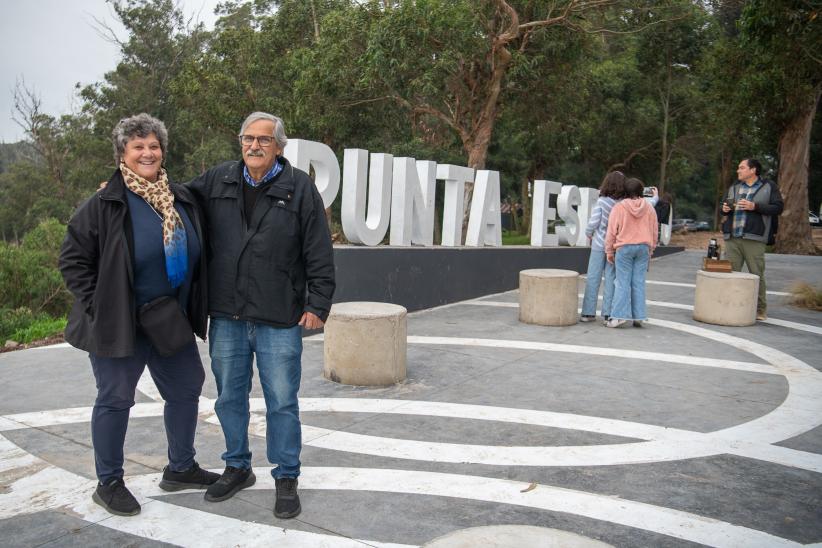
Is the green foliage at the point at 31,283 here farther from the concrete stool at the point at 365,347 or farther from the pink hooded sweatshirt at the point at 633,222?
the pink hooded sweatshirt at the point at 633,222

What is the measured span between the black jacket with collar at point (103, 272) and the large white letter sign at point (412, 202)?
6250 millimetres

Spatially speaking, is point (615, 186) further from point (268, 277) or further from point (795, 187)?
point (795, 187)

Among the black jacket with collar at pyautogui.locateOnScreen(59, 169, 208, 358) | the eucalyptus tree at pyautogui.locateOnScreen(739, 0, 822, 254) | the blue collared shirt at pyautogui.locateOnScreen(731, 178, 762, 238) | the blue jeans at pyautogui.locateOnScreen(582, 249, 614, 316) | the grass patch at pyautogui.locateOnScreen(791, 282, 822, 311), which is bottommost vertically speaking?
the grass patch at pyautogui.locateOnScreen(791, 282, 822, 311)

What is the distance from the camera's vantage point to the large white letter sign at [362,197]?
902cm

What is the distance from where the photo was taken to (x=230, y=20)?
42531mm

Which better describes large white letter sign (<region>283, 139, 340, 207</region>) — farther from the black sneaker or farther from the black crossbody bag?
the black sneaker


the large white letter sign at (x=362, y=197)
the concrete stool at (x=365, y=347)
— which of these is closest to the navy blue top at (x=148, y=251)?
the concrete stool at (x=365, y=347)

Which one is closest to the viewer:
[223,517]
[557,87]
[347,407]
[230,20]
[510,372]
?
[223,517]

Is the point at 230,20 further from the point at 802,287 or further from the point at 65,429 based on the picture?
the point at 65,429

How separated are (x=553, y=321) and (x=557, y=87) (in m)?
14.8

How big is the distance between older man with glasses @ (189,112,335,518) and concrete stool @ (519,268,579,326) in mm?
5557

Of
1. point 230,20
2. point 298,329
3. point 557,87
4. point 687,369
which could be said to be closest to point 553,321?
point 687,369

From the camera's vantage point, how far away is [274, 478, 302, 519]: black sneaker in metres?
3.68

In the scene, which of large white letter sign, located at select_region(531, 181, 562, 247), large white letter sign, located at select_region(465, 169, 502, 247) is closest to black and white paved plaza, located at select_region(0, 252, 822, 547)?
large white letter sign, located at select_region(465, 169, 502, 247)
